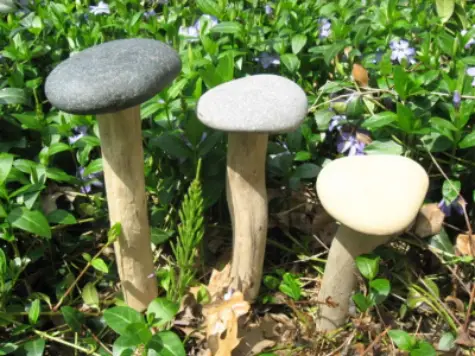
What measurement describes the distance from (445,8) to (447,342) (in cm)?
140

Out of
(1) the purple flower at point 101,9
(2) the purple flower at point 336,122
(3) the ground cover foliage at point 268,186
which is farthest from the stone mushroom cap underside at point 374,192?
(1) the purple flower at point 101,9

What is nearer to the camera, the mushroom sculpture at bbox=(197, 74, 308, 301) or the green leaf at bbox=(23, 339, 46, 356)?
the mushroom sculpture at bbox=(197, 74, 308, 301)

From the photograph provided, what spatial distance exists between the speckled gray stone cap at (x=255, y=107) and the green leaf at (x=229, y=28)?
66 centimetres

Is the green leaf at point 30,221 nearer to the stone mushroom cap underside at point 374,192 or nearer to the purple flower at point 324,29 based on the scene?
the stone mushroom cap underside at point 374,192

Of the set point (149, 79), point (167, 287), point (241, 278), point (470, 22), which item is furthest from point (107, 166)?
point (470, 22)

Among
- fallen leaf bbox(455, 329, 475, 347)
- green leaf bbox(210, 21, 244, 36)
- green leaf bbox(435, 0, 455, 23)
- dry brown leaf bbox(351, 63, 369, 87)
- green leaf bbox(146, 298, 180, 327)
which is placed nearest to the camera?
green leaf bbox(146, 298, 180, 327)

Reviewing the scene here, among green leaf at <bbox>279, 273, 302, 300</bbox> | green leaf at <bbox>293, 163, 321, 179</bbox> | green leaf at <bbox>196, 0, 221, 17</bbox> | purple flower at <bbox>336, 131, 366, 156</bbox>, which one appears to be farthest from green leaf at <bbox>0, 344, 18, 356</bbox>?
green leaf at <bbox>196, 0, 221, 17</bbox>

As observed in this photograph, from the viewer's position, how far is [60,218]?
189 centimetres

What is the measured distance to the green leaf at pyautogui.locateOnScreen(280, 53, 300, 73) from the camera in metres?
2.20

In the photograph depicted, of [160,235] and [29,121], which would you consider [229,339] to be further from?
[29,121]

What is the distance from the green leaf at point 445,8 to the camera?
2395mm

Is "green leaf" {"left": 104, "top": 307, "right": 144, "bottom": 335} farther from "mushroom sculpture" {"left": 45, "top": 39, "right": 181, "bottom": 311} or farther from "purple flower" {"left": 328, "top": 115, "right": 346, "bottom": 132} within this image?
"purple flower" {"left": 328, "top": 115, "right": 346, "bottom": 132}

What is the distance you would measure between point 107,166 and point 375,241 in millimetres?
796

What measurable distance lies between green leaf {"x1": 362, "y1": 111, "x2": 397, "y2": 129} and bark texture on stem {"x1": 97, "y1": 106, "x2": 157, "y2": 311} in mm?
797
